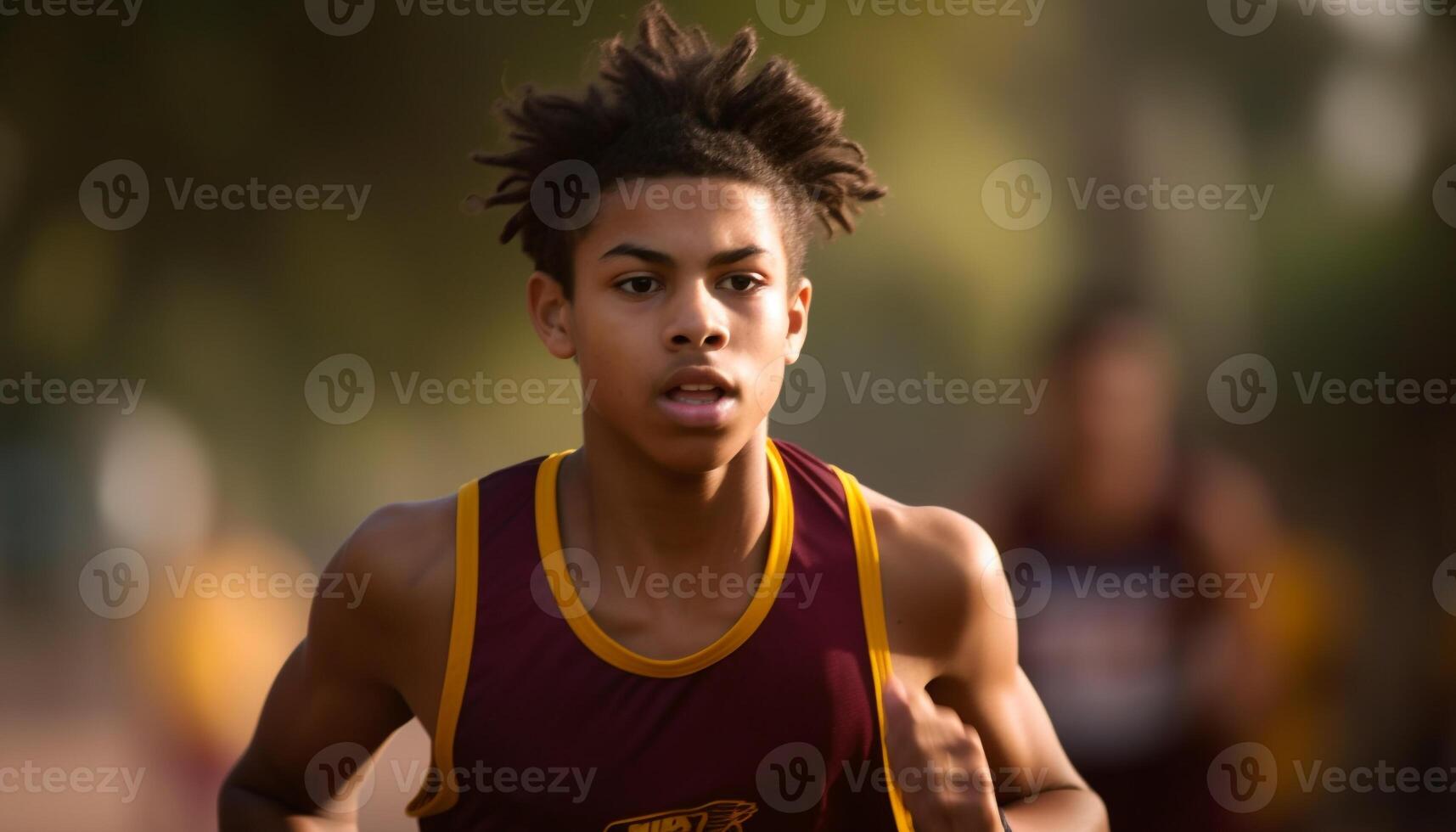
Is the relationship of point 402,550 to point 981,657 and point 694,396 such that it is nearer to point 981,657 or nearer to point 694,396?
point 694,396

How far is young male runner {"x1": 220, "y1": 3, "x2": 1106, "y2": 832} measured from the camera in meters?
2.17

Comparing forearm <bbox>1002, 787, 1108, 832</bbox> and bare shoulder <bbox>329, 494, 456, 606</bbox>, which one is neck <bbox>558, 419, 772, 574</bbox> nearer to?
bare shoulder <bbox>329, 494, 456, 606</bbox>

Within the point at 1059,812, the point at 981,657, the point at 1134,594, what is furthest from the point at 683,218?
the point at 1134,594

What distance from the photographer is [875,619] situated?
7.48 ft

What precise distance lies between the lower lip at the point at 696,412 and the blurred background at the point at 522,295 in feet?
11.2

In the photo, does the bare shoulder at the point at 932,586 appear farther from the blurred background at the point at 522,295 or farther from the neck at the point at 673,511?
the blurred background at the point at 522,295

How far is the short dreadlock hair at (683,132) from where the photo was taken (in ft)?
7.45

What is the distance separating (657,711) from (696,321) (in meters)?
0.61

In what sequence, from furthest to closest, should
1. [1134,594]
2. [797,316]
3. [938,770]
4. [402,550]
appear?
[1134,594]
[797,316]
[402,550]
[938,770]

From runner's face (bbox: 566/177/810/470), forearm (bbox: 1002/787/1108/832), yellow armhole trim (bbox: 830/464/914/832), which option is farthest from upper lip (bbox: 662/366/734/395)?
forearm (bbox: 1002/787/1108/832)

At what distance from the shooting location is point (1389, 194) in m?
5.70

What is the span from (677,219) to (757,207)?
0.15m

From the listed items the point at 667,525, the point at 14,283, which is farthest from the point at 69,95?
the point at 667,525

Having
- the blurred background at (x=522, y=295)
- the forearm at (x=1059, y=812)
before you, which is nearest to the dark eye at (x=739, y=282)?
the forearm at (x=1059, y=812)
